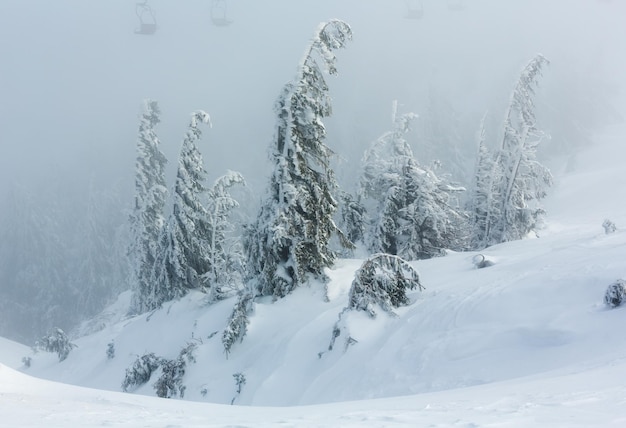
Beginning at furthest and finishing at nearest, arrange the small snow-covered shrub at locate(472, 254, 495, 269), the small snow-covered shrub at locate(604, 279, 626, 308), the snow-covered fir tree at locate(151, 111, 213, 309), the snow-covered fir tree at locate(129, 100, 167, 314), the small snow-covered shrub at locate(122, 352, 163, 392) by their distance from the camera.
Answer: the snow-covered fir tree at locate(129, 100, 167, 314) → the snow-covered fir tree at locate(151, 111, 213, 309) → the small snow-covered shrub at locate(122, 352, 163, 392) → the small snow-covered shrub at locate(472, 254, 495, 269) → the small snow-covered shrub at locate(604, 279, 626, 308)

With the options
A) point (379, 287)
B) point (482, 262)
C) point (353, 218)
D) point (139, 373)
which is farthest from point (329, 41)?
point (353, 218)

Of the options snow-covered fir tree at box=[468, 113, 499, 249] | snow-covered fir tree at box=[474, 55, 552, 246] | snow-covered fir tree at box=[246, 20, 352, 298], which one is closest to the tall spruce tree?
snow-covered fir tree at box=[468, 113, 499, 249]

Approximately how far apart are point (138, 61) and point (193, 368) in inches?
4634

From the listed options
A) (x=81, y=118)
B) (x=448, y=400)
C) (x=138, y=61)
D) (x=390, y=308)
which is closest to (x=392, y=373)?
(x=390, y=308)

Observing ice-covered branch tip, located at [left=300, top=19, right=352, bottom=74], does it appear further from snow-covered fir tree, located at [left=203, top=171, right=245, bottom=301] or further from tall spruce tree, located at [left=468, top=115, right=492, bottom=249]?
tall spruce tree, located at [left=468, top=115, right=492, bottom=249]

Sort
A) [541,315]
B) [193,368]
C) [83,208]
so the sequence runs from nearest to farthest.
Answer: [541,315] → [193,368] → [83,208]

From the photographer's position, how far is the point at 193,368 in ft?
48.7

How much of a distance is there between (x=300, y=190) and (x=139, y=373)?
801 centimetres

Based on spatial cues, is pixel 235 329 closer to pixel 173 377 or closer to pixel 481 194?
pixel 173 377

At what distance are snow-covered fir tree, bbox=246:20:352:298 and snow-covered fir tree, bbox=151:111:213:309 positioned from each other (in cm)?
753

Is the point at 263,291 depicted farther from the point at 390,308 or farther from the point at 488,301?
the point at 488,301

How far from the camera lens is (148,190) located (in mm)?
28750

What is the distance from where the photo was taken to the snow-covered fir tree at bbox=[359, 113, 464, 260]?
2308 centimetres

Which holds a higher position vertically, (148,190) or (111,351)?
(148,190)
